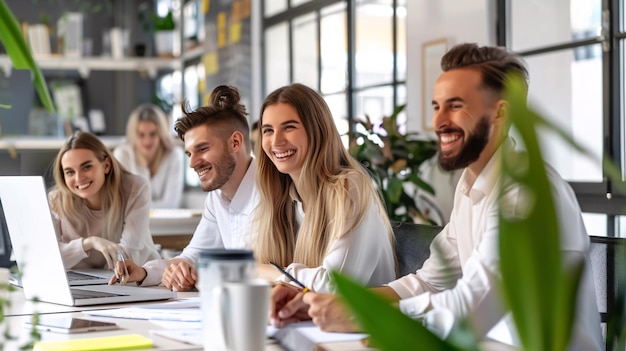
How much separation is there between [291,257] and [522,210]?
1.79 m

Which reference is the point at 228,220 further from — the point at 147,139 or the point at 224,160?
the point at 147,139

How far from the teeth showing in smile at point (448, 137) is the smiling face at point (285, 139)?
58 centimetres

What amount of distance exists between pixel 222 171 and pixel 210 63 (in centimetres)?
492

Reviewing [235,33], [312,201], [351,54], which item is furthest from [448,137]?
[235,33]

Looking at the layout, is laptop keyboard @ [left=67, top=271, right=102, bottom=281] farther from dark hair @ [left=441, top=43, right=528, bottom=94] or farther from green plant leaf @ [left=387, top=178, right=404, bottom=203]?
green plant leaf @ [left=387, top=178, right=404, bottom=203]

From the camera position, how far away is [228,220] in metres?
2.71

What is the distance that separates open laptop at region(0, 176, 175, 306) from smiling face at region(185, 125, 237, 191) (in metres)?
0.57

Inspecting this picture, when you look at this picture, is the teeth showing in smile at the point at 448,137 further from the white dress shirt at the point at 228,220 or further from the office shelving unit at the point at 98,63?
the office shelving unit at the point at 98,63

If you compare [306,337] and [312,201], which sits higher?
[312,201]

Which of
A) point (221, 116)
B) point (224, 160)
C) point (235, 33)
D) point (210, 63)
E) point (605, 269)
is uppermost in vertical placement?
point (235, 33)

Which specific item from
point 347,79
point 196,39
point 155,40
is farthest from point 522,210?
point 155,40

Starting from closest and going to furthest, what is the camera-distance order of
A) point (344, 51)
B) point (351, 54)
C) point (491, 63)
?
point (491, 63) < point (351, 54) < point (344, 51)

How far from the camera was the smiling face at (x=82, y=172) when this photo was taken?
288 centimetres

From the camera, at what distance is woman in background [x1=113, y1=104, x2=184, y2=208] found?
20.0ft
